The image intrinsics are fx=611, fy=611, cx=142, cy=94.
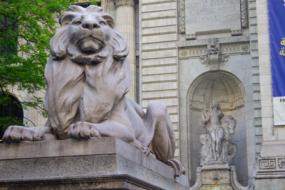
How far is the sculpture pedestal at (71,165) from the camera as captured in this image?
5.96m

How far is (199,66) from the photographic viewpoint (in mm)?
30844

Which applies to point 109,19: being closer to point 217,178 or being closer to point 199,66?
point 217,178

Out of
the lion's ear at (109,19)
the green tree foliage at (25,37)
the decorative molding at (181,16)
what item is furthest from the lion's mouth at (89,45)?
the decorative molding at (181,16)

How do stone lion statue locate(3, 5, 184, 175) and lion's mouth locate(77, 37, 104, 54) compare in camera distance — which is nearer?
stone lion statue locate(3, 5, 184, 175)

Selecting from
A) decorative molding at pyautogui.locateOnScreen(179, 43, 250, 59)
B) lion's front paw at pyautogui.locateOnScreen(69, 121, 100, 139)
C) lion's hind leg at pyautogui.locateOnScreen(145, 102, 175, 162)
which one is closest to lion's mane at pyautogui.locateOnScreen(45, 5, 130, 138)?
lion's front paw at pyautogui.locateOnScreen(69, 121, 100, 139)

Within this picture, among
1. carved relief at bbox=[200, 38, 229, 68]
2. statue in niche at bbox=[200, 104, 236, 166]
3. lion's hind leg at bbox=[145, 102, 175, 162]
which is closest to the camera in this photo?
lion's hind leg at bbox=[145, 102, 175, 162]

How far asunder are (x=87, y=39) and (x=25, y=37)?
12.1 m

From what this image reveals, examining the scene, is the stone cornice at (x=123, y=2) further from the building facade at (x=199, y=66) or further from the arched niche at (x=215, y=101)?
the arched niche at (x=215, y=101)

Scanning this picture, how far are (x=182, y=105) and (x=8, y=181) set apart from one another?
24.7m

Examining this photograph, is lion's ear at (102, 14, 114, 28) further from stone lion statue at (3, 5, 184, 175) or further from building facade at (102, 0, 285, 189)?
building facade at (102, 0, 285, 189)

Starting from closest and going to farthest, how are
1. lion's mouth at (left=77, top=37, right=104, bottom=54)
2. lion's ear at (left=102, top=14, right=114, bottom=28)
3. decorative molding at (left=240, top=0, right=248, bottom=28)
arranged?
lion's mouth at (left=77, top=37, right=104, bottom=54), lion's ear at (left=102, top=14, right=114, bottom=28), decorative molding at (left=240, top=0, right=248, bottom=28)

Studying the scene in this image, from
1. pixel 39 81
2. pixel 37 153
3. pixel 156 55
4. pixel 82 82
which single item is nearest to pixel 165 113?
pixel 82 82

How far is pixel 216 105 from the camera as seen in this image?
3036 cm

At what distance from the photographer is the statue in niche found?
29.1 meters
